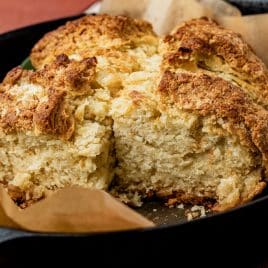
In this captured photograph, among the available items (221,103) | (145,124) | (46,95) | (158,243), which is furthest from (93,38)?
(158,243)

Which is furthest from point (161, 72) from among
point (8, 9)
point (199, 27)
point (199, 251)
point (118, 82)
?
point (8, 9)

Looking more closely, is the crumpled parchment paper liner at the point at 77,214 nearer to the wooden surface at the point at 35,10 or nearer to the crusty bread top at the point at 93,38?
the crusty bread top at the point at 93,38

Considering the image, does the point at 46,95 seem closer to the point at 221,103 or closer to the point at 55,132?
the point at 55,132

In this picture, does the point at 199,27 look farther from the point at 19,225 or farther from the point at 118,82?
the point at 19,225

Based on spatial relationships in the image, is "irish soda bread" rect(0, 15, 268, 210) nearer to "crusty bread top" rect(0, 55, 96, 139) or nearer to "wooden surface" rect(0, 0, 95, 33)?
"crusty bread top" rect(0, 55, 96, 139)

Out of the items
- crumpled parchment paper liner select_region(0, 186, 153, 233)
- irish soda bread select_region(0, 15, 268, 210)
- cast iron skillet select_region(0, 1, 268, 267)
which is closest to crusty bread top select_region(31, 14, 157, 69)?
irish soda bread select_region(0, 15, 268, 210)
